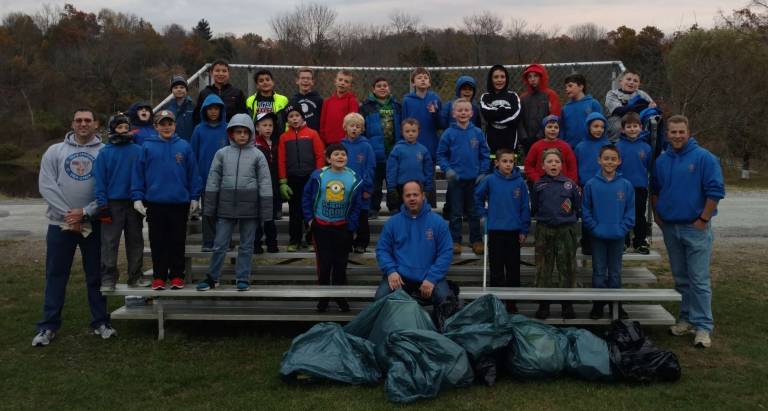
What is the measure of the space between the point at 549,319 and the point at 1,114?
172 feet

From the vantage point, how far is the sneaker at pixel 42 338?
6.27 meters

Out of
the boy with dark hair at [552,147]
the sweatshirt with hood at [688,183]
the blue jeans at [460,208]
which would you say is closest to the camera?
the sweatshirt with hood at [688,183]

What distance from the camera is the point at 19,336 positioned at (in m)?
6.58

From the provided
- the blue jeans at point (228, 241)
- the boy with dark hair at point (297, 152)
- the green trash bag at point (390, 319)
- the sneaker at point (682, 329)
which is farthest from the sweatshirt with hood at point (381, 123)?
the sneaker at point (682, 329)

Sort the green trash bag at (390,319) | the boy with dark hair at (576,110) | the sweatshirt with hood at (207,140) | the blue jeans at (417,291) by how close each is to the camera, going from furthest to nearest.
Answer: the boy with dark hair at (576,110) → the sweatshirt with hood at (207,140) → the blue jeans at (417,291) → the green trash bag at (390,319)

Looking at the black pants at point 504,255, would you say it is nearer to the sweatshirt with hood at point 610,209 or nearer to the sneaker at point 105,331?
the sweatshirt with hood at point 610,209

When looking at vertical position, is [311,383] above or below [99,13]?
below

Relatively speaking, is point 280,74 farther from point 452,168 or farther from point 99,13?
point 99,13

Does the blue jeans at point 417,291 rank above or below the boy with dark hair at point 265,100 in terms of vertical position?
below

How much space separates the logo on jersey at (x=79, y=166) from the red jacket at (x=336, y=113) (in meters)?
2.50

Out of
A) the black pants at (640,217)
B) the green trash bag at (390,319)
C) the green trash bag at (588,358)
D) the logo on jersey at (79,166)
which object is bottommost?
the green trash bag at (588,358)

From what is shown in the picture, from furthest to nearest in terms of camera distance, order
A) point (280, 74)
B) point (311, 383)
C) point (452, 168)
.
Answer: point (280, 74) → point (452, 168) → point (311, 383)

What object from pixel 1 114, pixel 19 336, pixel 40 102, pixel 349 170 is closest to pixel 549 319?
pixel 349 170

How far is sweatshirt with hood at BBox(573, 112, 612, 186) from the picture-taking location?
22.3ft
